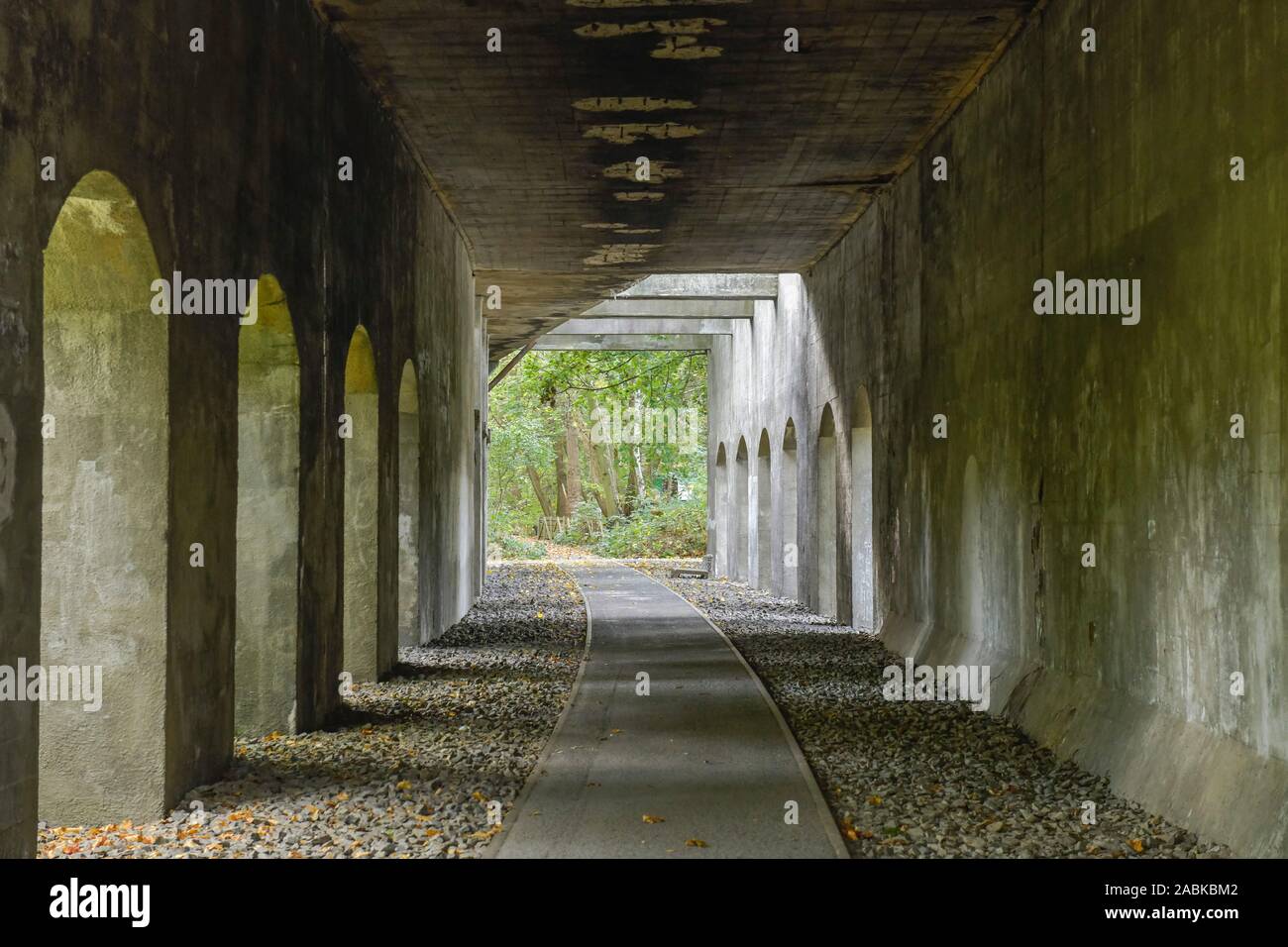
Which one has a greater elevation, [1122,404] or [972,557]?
[1122,404]

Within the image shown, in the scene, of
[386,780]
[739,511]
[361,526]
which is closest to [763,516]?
[739,511]

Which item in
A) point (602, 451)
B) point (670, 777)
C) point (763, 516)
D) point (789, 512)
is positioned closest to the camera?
point (670, 777)

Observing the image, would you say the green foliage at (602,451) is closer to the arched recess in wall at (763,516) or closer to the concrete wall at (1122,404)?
the arched recess in wall at (763,516)

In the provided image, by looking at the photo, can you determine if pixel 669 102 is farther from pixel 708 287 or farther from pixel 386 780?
pixel 708 287

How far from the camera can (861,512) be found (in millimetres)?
18062

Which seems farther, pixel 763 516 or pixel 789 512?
pixel 763 516

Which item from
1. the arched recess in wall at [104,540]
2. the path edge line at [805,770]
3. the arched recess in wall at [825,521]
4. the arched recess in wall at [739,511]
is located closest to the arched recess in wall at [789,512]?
the arched recess in wall at [825,521]

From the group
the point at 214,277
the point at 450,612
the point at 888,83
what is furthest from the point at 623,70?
the point at 450,612

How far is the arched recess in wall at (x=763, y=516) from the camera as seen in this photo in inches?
1080

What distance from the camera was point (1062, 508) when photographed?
30.8 ft

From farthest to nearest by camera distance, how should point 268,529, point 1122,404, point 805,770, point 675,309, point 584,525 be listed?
point 584,525
point 675,309
point 268,529
point 805,770
point 1122,404

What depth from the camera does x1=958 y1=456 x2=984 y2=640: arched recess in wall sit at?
11750mm

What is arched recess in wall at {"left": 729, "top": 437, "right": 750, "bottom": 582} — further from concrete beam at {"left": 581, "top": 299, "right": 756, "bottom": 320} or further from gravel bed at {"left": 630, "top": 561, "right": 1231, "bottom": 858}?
gravel bed at {"left": 630, "top": 561, "right": 1231, "bottom": 858}

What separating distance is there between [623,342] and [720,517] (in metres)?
5.46
